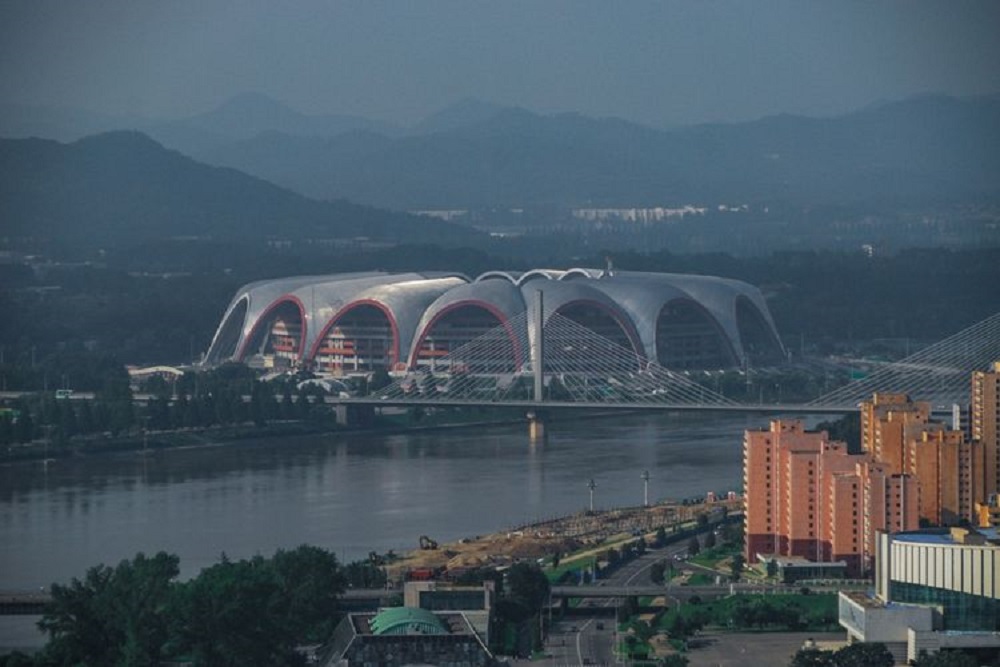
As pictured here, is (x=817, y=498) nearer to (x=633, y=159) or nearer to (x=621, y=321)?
(x=621, y=321)

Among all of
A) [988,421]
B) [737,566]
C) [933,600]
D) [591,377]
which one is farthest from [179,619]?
[591,377]

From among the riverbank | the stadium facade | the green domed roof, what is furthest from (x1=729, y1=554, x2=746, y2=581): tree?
the stadium facade

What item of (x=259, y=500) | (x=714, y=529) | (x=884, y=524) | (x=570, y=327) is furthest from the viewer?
(x=570, y=327)

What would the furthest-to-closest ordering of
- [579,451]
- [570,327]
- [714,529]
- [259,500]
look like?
[570,327]
[579,451]
[259,500]
[714,529]

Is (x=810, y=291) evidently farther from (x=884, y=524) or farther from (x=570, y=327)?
(x=884, y=524)

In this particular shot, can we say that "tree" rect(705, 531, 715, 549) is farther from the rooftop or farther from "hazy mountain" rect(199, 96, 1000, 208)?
"hazy mountain" rect(199, 96, 1000, 208)

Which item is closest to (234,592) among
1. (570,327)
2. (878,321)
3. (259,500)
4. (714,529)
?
(714,529)
